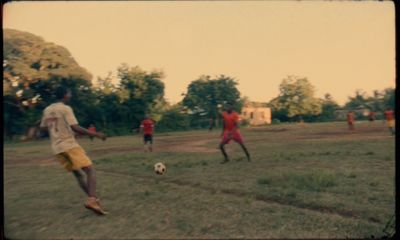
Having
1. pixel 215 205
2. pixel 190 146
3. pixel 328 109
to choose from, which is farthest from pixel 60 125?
pixel 328 109

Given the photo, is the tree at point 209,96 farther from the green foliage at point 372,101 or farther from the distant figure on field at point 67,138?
the distant figure on field at point 67,138

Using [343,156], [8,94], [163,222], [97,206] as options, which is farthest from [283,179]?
[8,94]

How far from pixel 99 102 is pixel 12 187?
36962 millimetres

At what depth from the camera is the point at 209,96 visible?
65250 mm

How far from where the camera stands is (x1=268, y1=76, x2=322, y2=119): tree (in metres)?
75.5

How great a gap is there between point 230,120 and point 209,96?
5438 centimetres

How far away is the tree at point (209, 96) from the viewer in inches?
2408

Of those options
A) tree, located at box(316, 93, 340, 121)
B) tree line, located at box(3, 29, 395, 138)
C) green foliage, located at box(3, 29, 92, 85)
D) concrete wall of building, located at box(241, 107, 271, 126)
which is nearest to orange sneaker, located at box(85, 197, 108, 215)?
tree line, located at box(3, 29, 395, 138)

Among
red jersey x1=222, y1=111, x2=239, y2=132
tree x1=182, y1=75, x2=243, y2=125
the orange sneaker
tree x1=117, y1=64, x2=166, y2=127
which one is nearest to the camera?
the orange sneaker

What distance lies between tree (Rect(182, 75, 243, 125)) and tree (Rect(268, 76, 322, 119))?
1150cm

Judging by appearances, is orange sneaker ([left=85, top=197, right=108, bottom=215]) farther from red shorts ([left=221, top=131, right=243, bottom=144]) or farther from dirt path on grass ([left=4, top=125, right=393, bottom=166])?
dirt path on grass ([left=4, top=125, right=393, bottom=166])

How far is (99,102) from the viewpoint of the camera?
44.5 meters

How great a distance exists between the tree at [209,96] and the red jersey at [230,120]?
46.9 meters

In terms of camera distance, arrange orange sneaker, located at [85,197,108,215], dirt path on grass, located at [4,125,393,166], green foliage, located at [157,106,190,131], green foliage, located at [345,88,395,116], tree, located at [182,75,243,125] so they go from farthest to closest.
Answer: green foliage, located at [345,88,395,116]
tree, located at [182,75,243,125]
green foliage, located at [157,106,190,131]
dirt path on grass, located at [4,125,393,166]
orange sneaker, located at [85,197,108,215]
